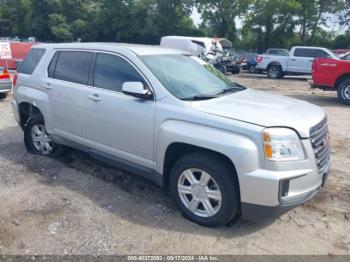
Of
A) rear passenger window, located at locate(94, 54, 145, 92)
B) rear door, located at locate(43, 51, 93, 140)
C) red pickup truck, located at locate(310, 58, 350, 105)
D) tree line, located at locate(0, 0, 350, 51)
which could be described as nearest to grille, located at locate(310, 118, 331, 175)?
rear passenger window, located at locate(94, 54, 145, 92)

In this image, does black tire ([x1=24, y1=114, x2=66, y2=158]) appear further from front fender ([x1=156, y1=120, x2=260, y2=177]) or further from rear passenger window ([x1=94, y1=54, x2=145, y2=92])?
front fender ([x1=156, y1=120, x2=260, y2=177])

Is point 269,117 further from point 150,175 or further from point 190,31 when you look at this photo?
point 190,31

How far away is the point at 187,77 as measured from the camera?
4.45 meters

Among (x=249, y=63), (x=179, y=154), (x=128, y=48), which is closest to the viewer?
(x=179, y=154)

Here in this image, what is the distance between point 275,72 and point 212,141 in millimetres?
19256

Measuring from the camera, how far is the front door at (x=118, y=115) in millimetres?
4148

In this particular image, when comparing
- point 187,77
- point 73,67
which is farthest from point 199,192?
point 73,67

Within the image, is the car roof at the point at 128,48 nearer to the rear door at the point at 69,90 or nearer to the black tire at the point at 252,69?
the rear door at the point at 69,90

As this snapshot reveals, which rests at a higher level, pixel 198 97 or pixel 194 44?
pixel 194 44

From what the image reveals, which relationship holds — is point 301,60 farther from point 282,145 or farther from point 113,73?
point 282,145

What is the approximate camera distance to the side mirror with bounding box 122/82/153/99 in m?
4.03

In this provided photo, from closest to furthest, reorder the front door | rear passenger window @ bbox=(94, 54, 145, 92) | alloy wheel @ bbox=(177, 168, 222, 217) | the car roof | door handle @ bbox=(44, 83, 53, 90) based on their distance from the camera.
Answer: alloy wheel @ bbox=(177, 168, 222, 217)
the front door
rear passenger window @ bbox=(94, 54, 145, 92)
the car roof
door handle @ bbox=(44, 83, 53, 90)

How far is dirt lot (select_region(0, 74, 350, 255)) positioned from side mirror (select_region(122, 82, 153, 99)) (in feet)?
4.14

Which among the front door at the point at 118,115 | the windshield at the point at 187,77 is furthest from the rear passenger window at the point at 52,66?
the windshield at the point at 187,77
